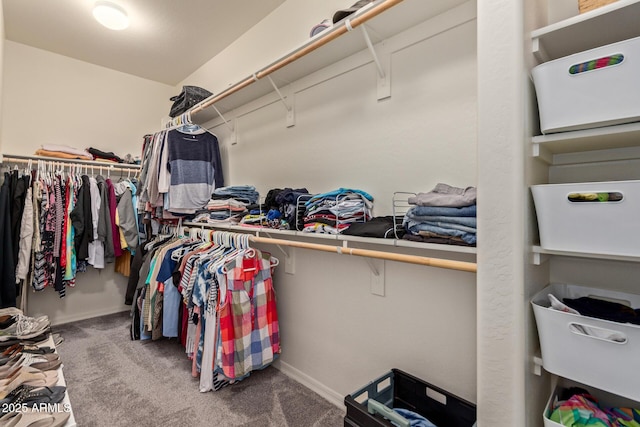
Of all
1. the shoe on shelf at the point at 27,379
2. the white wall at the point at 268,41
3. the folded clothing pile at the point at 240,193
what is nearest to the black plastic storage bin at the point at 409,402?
the shoe on shelf at the point at 27,379

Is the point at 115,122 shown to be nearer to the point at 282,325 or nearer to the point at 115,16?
the point at 115,16

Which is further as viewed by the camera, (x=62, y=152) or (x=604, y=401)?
(x=62, y=152)

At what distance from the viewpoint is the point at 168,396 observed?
1953mm

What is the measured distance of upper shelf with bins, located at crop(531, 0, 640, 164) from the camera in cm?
84

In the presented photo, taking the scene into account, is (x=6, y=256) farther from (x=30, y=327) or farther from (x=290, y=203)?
(x=290, y=203)

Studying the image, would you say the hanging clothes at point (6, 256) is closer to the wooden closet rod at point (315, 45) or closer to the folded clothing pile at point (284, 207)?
the wooden closet rod at point (315, 45)

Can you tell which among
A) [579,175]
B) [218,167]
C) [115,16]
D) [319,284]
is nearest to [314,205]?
[319,284]

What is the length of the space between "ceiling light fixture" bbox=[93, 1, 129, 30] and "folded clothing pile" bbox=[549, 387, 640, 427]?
3520 mm

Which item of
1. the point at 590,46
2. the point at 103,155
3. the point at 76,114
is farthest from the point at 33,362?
the point at 76,114

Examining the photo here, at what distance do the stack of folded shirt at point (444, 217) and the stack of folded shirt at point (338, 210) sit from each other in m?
0.36

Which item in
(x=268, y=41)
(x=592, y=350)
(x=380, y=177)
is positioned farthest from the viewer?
(x=268, y=41)

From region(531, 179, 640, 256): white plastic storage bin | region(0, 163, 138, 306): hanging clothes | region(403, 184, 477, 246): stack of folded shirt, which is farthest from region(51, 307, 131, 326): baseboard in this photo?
region(531, 179, 640, 256): white plastic storage bin

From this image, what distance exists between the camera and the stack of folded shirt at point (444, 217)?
112 centimetres

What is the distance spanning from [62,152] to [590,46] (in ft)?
13.4
